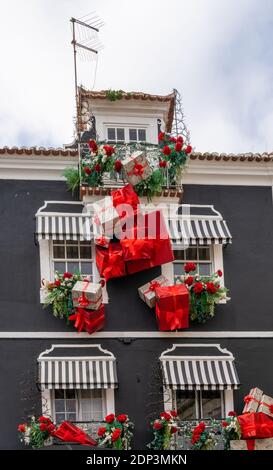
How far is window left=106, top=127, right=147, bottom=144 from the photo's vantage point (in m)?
30.6

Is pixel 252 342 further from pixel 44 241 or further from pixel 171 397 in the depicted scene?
pixel 44 241

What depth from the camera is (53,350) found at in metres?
28.2

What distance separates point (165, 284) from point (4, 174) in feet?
A: 15.6

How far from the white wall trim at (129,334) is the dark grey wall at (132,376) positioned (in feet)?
0.38

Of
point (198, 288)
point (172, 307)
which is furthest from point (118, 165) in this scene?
point (172, 307)

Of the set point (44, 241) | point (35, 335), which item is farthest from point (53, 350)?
point (44, 241)

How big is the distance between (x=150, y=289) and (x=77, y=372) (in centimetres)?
265

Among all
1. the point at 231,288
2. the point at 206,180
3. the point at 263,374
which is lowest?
the point at 263,374

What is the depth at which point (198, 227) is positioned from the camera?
2953 centimetres

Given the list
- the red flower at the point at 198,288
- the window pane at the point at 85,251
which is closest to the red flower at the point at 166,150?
the window pane at the point at 85,251

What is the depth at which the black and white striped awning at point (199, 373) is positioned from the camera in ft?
91.9

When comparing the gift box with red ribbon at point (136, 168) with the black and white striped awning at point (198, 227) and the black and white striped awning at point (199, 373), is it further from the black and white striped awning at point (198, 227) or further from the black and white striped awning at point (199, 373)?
the black and white striped awning at point (199, 373)

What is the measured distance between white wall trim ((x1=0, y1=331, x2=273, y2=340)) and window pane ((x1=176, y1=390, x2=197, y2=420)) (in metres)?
1.32
